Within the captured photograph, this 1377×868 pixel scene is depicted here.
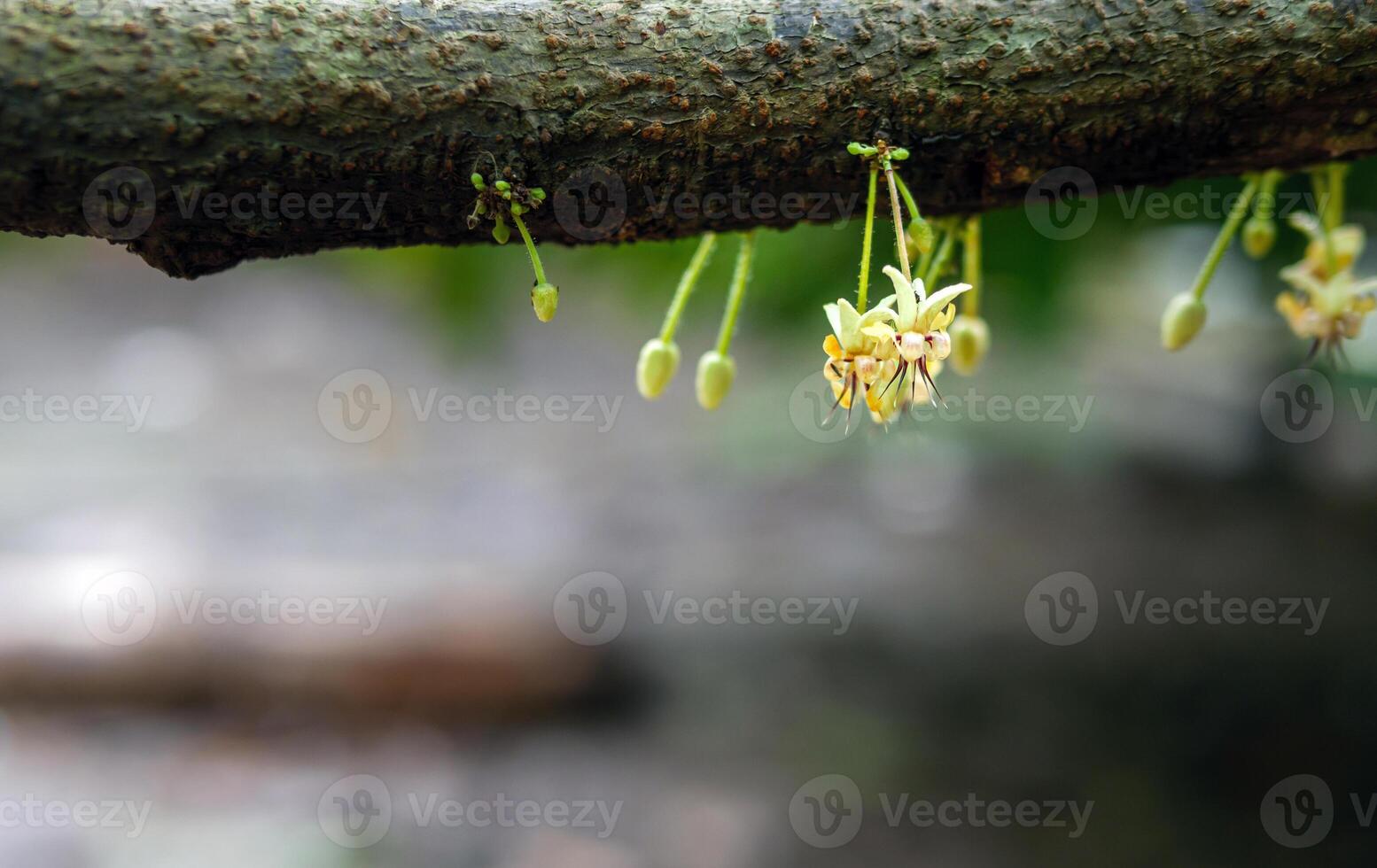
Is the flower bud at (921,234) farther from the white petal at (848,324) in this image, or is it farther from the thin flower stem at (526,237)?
the thin flower stem at (526,237)

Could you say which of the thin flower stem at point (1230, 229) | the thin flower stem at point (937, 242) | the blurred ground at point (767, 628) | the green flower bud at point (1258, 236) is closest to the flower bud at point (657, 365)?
the thin flower stem at point (937, 242)

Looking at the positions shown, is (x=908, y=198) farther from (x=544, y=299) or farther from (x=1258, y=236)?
(x=1258, y=236)

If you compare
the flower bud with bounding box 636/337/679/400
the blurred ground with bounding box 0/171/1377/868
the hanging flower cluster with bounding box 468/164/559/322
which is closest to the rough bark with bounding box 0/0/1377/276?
the hanging flower cluster with bounding box 468/164/559/322

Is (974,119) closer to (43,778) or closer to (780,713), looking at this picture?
(780,713)

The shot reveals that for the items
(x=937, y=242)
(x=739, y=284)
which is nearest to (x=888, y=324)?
(x=739, y=284)

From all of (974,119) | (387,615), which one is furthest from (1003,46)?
(387,615)

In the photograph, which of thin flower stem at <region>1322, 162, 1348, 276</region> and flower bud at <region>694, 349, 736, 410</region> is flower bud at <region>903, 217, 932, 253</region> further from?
thin flower stem at <region>1322, 162, 1348, 276</region>
